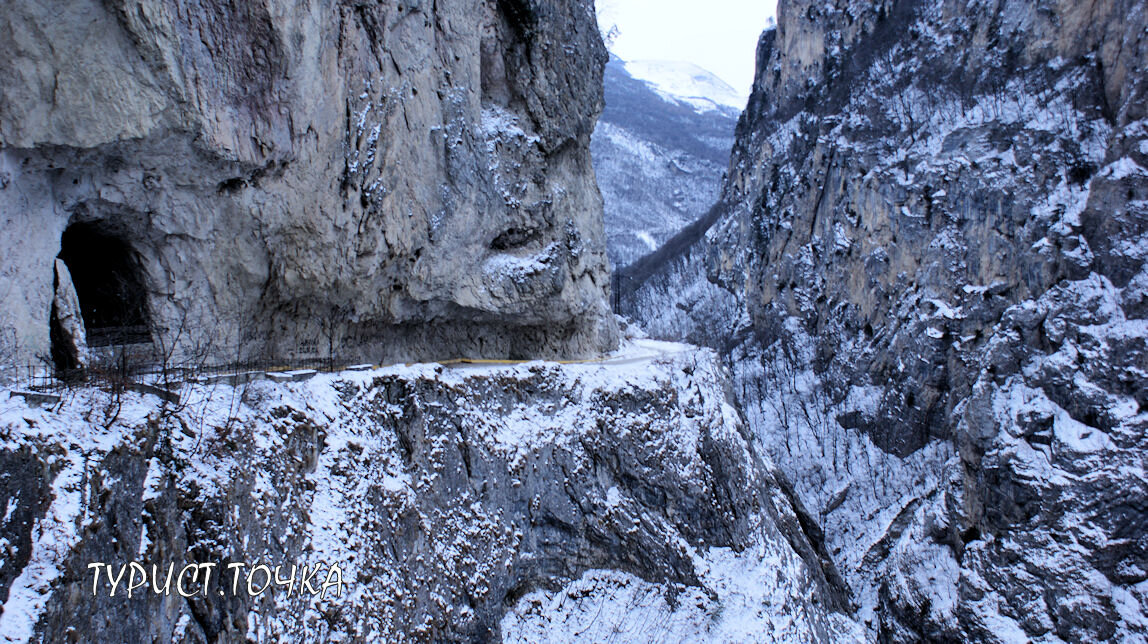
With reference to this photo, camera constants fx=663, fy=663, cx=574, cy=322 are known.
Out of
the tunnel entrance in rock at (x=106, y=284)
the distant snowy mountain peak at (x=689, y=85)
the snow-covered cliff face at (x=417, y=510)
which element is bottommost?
the snow-covered cliff face at (x=417, y=510)

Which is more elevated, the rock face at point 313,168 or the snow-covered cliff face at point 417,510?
the rock face at point 313,168

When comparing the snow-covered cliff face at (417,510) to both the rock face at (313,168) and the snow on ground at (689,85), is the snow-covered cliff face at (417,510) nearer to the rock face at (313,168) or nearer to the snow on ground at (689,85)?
the rock face at (313,168)

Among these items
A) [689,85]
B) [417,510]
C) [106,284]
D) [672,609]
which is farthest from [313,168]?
[689,85]

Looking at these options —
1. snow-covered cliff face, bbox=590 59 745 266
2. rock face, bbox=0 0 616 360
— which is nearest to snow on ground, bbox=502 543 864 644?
rock face, bbox=0 0 616 360

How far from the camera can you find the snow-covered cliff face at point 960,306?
28.8 metres

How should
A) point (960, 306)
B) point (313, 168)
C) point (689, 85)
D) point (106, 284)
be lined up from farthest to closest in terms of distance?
point (689, 85)
point (960, 306)
point (313, 168)
point (106, 284)

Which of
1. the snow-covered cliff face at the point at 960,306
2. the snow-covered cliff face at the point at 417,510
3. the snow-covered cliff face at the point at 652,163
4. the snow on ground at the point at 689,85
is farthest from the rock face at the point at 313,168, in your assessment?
the snow on ground at the point at 689,85

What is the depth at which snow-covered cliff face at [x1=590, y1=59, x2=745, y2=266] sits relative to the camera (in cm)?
10869

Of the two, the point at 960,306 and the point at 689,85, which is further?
the point at 689,85

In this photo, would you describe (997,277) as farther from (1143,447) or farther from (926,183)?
(1143,447)

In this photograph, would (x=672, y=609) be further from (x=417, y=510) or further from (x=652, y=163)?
(x=652, y=163)

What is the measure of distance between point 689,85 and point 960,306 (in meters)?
164

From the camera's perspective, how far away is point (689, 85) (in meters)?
189

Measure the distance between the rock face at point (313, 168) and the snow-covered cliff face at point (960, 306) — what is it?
885 inches
